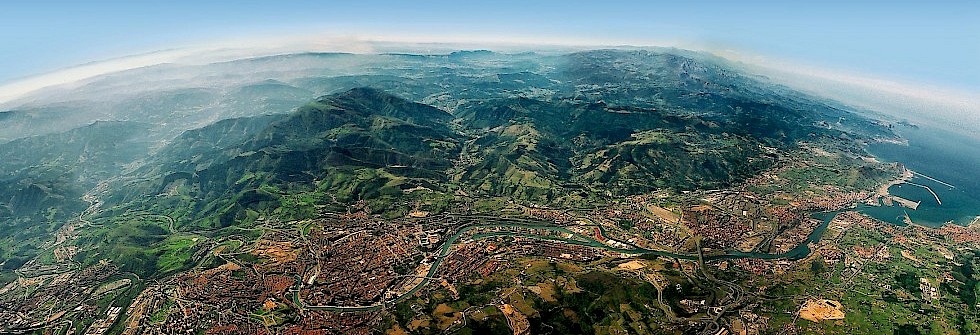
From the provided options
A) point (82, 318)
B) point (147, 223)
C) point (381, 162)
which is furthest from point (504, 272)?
point (147, 223)

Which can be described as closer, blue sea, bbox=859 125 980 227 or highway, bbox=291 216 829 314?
highway, bbox=291 216 829 314

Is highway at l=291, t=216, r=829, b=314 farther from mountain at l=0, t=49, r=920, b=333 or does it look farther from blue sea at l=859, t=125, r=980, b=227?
blue sea at l=859, t=125, r=980, b=227

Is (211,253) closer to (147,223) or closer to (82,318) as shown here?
(82,318)

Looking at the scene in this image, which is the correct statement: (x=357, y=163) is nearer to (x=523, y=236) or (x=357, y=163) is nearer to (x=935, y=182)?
(x=523, y=236)

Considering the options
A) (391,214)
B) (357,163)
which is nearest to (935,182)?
(391,214)

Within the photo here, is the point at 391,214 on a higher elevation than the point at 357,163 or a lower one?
lower

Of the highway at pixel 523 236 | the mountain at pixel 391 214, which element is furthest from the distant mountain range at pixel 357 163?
the highway at pixel 523 236

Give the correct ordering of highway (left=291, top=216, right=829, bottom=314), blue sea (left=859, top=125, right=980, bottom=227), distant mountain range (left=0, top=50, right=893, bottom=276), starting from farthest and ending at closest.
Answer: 1. distant mountain range (left=0, top=50, right=893, bottom=276)
2. blue sea (left=859, top=125, right=980, bottom=227)
3. highway (left=291, top=216, right=829, bottom=314)

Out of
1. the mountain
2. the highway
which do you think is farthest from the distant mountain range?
the highway

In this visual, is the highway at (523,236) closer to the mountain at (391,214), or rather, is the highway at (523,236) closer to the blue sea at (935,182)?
the mountain at (391,214)
